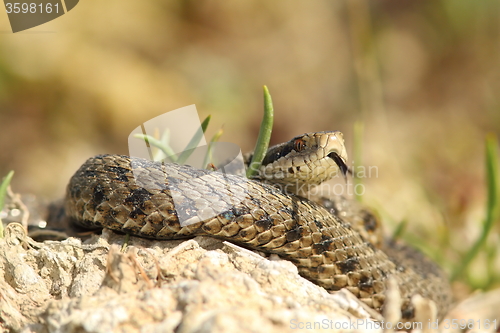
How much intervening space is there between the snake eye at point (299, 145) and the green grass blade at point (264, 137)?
209 millimetres

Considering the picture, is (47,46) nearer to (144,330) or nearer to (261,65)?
(261,65)

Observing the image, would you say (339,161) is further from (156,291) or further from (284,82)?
(284,82)

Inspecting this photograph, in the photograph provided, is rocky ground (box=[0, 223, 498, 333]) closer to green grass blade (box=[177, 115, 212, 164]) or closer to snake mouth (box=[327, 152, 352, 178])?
green grass blade (box=[177, 115, 212, 164])

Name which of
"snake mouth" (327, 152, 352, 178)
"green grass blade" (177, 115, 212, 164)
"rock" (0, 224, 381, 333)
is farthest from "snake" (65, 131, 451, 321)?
"green grass blade" (177, 115, 212, 164)

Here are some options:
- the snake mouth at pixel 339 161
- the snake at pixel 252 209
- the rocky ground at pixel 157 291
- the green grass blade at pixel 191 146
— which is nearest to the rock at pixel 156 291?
the rocky ground at pixel 157 291

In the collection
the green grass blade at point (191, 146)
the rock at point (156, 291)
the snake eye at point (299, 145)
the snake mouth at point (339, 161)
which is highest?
the green grass blade at point (191, 146)

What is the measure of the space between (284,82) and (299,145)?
815 centimetres

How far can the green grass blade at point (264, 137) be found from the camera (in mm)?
3182

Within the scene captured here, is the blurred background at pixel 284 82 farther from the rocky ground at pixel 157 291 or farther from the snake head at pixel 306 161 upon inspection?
the rocky ground at pixel 157 291

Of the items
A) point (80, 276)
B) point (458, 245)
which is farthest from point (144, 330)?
point (458, 245)

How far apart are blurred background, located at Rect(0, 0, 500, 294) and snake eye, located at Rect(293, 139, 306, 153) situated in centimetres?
349

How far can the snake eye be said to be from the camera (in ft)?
11.1

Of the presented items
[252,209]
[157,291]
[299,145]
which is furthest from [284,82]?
[157,291]

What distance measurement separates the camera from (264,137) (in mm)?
3365
